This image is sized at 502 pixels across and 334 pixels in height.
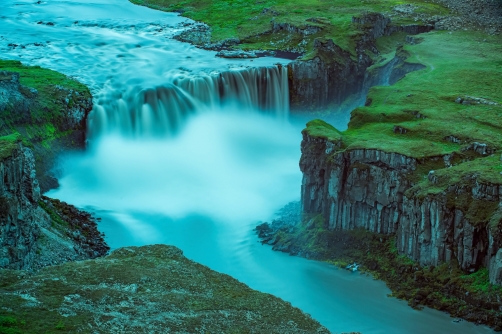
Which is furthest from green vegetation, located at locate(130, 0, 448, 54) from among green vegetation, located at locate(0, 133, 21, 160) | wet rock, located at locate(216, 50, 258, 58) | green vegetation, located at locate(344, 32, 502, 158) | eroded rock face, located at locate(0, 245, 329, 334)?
eroded rock face, located at locate(0, 245, 329, 334)

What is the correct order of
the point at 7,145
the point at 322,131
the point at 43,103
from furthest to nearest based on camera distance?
Answer: the point at 43,103 < the point at 322,131 < the point at 7,145

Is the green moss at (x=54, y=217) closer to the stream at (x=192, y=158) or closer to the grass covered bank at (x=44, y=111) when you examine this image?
the stream at (x=192, y=158)

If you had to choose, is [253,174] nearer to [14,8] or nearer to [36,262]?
[36,262]

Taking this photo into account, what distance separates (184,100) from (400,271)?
1040 inches

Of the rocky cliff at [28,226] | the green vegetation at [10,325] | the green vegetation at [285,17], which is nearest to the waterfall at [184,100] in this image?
the green vegetation at [285,17]

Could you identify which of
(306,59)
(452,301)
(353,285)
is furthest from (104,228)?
(306,59)

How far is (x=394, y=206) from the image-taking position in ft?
107

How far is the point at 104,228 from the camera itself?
37062 millimetres

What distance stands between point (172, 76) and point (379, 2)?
32797 mm

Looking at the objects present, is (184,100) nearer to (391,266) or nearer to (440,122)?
(440,122)

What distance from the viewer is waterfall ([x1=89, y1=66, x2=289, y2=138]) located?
160 feet

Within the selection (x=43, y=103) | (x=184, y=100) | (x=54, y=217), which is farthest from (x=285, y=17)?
(x=54, y=217)

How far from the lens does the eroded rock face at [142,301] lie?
18.6 m

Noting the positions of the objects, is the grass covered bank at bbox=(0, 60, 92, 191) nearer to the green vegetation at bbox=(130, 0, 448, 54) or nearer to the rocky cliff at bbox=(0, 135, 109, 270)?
the rocky cliff at bbox=(0, 135, 109, 270)
